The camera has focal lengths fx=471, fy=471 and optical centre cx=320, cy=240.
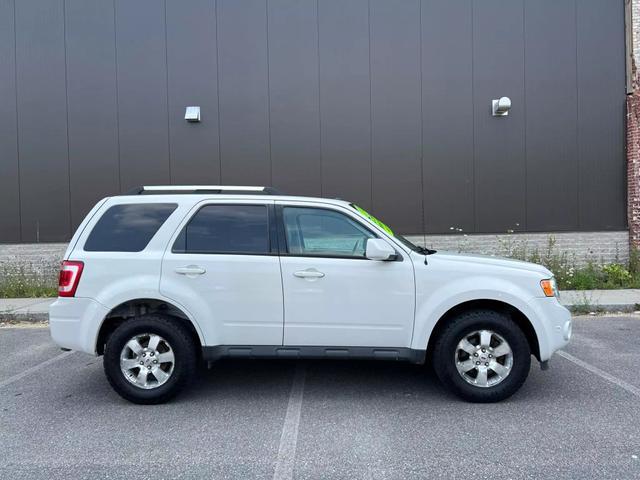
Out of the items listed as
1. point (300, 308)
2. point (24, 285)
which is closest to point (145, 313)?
point (300, 308)

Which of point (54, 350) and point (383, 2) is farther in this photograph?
point (383, 2)

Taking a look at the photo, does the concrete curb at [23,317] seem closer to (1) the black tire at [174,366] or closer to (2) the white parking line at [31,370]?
(2) the white parking line at [31,370]

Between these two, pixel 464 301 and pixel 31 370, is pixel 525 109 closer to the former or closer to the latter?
pixel 464 301

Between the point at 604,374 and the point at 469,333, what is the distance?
6.25 ft

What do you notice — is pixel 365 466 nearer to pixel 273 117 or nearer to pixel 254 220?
pixel 254 220

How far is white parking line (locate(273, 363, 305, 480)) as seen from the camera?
3125 millimetres

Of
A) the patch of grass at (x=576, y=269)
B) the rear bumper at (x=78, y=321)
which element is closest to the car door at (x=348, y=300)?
the rear bumper at (x=78, y=321)

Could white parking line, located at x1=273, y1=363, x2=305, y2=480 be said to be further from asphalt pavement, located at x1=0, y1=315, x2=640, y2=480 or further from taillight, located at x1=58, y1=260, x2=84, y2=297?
taillight, located at x1=58, y1=260, x2=84, y2=297

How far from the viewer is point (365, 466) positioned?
3.17 meters

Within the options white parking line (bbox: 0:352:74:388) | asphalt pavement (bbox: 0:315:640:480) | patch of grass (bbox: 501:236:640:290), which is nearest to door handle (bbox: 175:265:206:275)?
asphalt pavement (bbox: 0:315:640:480)

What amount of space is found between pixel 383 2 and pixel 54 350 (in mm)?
9437

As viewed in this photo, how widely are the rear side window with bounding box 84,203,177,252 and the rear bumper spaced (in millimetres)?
512

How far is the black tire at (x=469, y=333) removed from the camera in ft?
13.6

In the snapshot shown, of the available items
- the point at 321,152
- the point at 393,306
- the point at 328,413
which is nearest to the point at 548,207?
the point at 321,152
